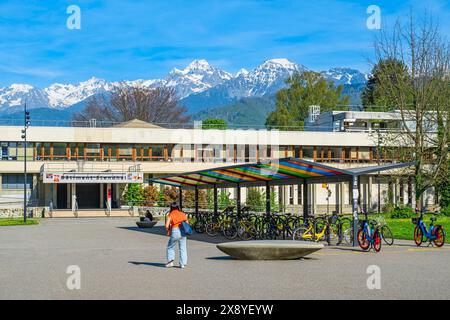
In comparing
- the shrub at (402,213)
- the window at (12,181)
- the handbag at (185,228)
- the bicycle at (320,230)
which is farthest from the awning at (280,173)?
the window at (12,181)

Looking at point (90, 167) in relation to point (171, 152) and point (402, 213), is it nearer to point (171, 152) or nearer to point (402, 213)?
point (171, 152)

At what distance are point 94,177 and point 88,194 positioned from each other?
870cm

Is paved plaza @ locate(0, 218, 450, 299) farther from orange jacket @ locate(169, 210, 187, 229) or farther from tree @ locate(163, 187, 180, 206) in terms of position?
tree @ locate(163, 187, 180, 206)


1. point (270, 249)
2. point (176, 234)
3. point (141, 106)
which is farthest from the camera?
point (141, 106)

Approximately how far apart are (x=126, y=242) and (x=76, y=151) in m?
39.0

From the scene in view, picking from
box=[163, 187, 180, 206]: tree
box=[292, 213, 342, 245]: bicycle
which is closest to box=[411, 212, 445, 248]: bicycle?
box=[292, 213, 342, 245]: bicycle

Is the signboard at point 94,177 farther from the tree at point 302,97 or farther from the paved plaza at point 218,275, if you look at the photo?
the tree at point 302,97

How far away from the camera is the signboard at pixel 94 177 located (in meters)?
Answer: 59.1

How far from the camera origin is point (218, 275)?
16172 mm

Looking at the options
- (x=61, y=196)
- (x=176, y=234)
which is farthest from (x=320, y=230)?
(x=61, y=196)

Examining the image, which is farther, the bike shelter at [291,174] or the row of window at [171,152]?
the row of window at [171,152]

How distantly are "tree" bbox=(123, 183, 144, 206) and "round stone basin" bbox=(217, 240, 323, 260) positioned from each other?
4068 cm

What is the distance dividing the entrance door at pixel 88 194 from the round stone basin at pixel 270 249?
1950 inches

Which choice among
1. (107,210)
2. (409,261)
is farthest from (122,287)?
(107,210)
